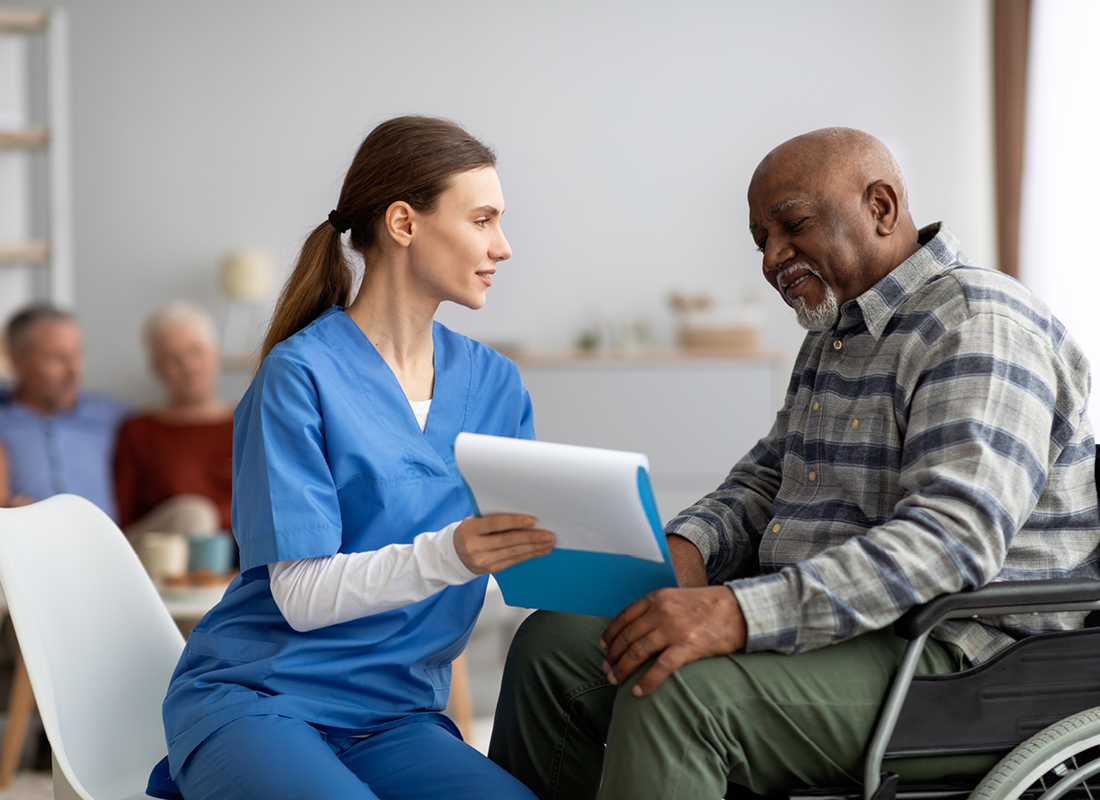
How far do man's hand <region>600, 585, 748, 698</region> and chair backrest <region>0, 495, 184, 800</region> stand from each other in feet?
2.30

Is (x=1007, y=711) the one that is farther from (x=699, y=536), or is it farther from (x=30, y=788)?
(x=30, y=788)

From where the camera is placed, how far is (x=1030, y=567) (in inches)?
48.3

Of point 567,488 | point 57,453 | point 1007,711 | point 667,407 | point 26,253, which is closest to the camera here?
point 567,488

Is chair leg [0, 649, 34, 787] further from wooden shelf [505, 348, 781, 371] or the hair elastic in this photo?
wooden shelf [505, 348, 781, 371]

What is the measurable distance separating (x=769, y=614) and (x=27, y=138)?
11.9 ft

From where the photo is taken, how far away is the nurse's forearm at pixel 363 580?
1200mm

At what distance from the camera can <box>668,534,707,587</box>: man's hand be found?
1442 mm

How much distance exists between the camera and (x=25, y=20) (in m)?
3.85

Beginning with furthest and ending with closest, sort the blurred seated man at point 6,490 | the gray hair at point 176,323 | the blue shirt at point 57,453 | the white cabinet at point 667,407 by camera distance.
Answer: the white cabinet at point 667,407 → the gray hair at point 176,323 → the blue shirt at point 57,453 → the blurred seated man at point 6,490

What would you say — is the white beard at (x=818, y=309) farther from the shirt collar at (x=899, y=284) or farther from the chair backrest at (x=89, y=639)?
the chair backrest at (x=89, y=639)

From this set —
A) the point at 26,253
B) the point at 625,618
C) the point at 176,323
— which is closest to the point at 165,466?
the point at 176,323

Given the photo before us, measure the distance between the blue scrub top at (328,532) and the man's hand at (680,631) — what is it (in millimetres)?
325

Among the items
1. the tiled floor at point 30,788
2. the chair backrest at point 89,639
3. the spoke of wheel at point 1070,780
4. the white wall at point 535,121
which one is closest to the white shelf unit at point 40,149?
the white wall at point 535,121

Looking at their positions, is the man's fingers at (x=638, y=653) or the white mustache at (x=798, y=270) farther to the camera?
the white mustache at (x=798, y=270)
